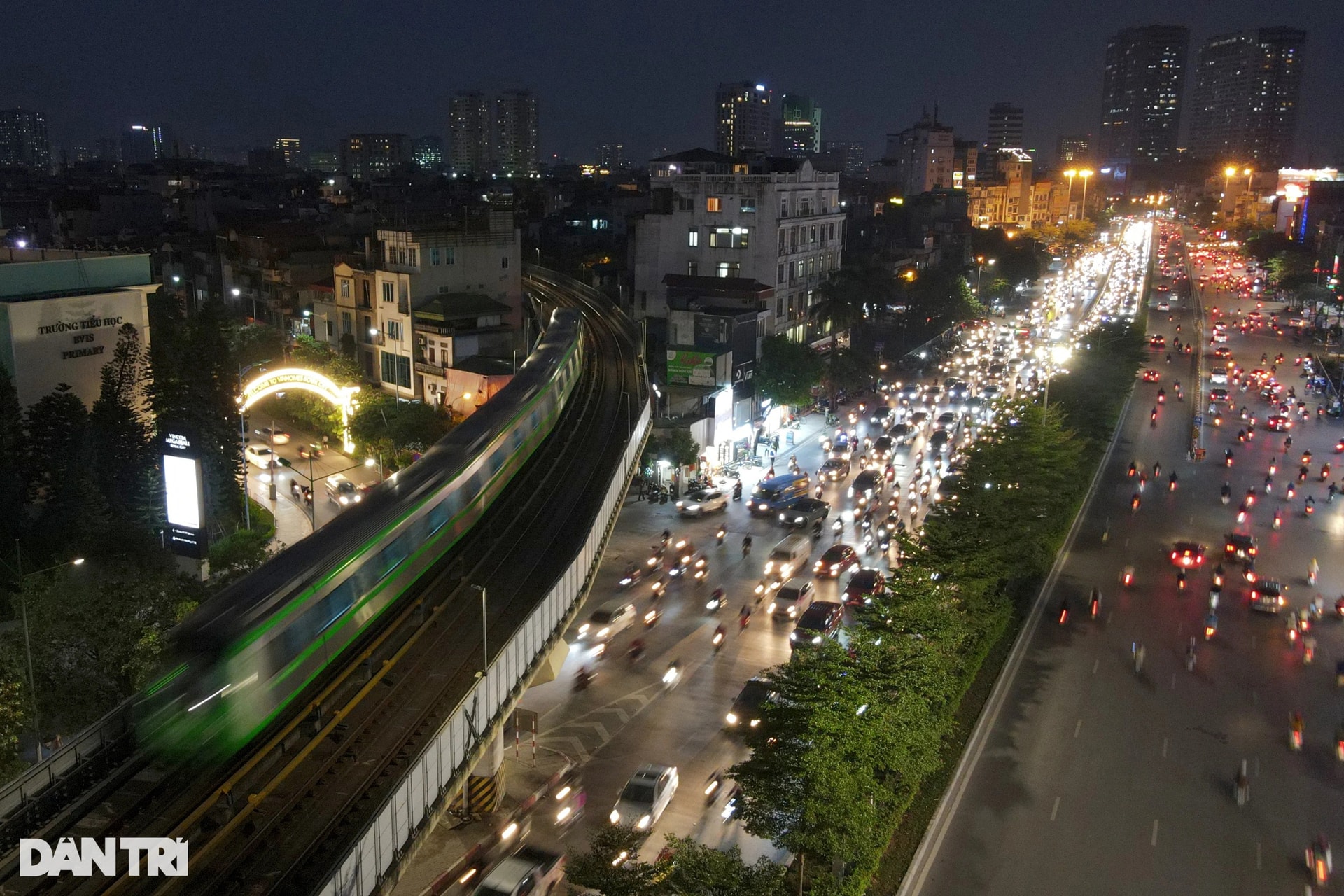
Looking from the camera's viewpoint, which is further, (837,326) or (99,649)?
(837,326)

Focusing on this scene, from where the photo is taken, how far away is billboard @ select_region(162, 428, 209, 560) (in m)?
20.4

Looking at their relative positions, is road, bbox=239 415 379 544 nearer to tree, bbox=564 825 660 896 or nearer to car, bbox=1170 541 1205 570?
tree, bbox=564 825 660 896

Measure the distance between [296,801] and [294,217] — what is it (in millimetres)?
65921

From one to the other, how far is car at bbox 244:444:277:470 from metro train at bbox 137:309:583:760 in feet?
57.4

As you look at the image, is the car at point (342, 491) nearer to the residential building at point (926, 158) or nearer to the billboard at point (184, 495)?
the billboard at point (184, 495)

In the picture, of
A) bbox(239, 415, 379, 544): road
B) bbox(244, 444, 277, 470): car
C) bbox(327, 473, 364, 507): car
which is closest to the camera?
bbox(239, 415, 379, 544): road

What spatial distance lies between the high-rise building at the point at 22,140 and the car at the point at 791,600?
19133cm

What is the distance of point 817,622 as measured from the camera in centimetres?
2252

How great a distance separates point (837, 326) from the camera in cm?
5416

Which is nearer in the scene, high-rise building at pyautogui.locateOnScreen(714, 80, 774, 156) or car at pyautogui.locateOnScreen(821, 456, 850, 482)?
car at pyautogui.locateOnScreen(821, 456, 850, 482)

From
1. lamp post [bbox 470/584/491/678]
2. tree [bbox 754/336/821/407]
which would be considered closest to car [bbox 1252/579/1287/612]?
tree [bbox 754/336/821/407]

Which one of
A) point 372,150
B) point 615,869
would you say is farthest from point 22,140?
point 615,869

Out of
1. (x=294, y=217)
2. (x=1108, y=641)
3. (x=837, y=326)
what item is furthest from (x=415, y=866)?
(x=294, y=217)

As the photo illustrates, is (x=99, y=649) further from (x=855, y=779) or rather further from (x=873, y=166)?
(x=873, y=166)
